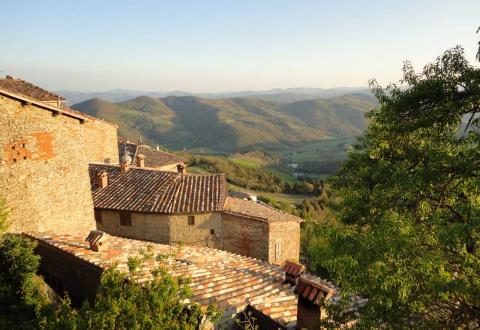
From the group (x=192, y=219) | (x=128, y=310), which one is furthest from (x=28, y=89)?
(x=128, y=310)

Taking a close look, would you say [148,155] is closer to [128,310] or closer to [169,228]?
[169,228]

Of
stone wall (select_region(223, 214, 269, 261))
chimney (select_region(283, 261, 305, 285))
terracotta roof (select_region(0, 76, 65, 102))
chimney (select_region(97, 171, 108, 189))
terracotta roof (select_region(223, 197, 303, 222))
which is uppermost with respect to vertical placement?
terracotta roof (select_region(0, 76, 65, 102))

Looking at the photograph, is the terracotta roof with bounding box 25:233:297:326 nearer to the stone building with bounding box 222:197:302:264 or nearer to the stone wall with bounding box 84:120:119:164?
the stone building with bounding box 222:197:302:264

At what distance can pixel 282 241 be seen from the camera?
2388 cm

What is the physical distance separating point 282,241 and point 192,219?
18.8 feet

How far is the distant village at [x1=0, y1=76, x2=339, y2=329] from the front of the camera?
10.9 m

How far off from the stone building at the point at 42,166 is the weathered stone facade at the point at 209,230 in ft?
14.9

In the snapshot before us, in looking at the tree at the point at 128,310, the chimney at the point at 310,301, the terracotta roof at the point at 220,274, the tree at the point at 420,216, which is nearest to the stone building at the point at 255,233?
the terracotta roof at the point at 220,274

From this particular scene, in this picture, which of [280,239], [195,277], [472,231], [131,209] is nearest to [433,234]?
[472,231]

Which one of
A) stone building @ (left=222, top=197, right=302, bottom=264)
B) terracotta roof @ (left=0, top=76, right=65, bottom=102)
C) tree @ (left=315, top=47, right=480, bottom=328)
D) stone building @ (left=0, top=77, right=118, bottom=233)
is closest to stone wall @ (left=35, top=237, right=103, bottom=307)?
stone building @ (left=0, top=77, right=118, bottom=233)

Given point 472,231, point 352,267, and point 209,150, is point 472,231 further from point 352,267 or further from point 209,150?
point 209,150

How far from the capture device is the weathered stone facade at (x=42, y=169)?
46.6ft

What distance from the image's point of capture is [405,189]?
31.2 ft

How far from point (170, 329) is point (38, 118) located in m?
11.9
